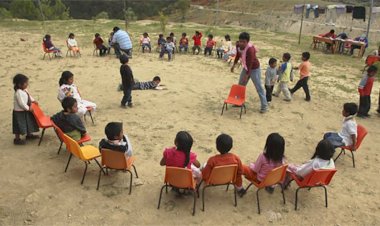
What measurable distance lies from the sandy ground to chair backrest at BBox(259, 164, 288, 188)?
1.36 feet

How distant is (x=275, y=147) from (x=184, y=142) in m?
1.14

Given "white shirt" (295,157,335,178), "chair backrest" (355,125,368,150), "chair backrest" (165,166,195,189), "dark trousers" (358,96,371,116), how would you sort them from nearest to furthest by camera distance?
"chair backrest" (165,166,195,189), "white shirt" (295,157,335,178), "chair backrest" (355,125,368,150), "dark trousers" (358,96,371,116)

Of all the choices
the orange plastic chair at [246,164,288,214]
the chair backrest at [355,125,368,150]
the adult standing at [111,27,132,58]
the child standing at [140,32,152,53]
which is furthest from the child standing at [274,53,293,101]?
the child standing at [140,32,152,53]

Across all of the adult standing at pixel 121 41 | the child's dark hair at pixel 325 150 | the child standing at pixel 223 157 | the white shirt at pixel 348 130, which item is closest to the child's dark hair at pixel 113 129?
the child standing at pixel 223 157

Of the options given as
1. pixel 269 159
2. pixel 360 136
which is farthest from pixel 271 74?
pixel 269 159

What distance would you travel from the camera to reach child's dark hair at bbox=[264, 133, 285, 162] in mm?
4160

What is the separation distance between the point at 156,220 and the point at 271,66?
16.6 feet

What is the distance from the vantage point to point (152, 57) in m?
13.1

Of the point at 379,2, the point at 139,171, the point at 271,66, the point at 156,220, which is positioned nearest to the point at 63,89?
the point at 139,171

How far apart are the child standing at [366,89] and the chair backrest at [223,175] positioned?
502 cm

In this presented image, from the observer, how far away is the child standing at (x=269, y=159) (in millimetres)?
4180

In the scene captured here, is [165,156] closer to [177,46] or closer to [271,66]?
[271,66]

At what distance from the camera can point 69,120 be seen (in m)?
5.07

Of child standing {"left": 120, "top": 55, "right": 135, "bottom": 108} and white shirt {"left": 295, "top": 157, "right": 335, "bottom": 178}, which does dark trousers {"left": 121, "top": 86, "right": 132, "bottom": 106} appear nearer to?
child standing {"left": 120, "top": 55, "right": 135, "bottom": 108}
